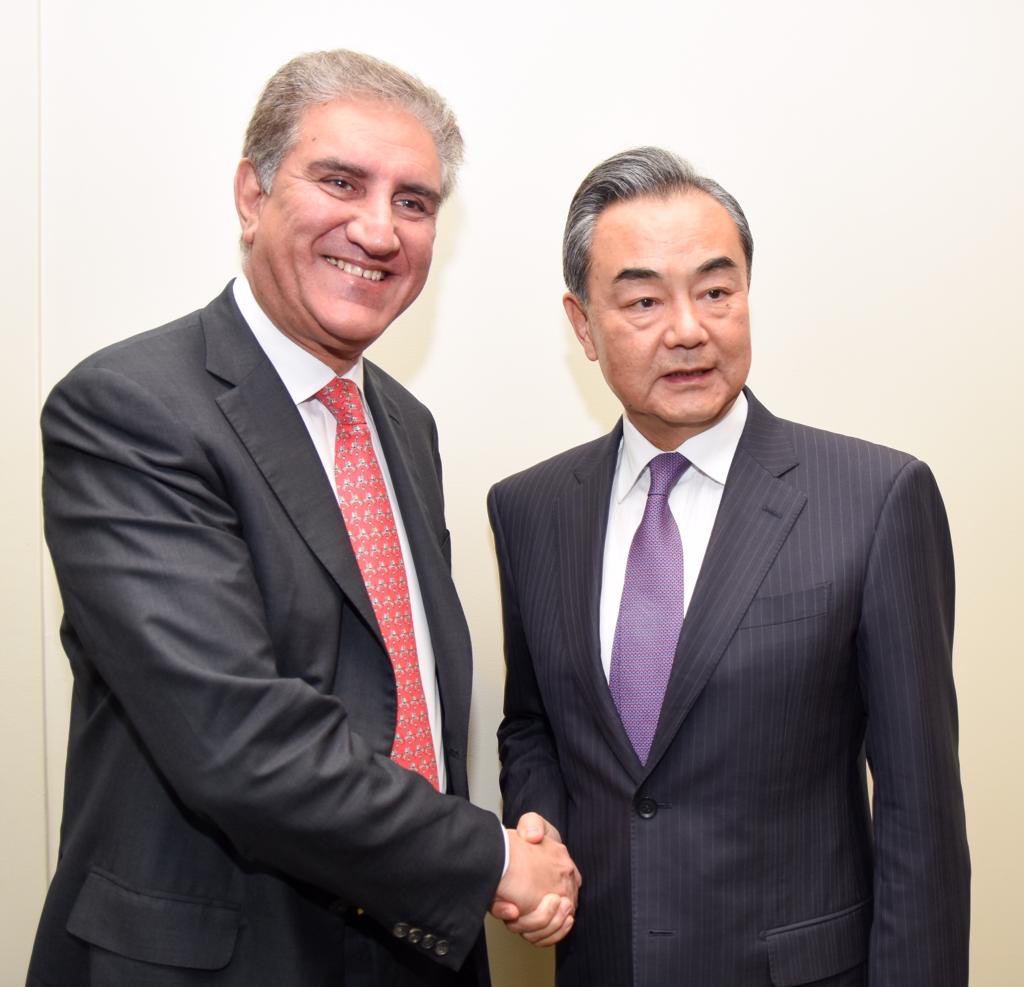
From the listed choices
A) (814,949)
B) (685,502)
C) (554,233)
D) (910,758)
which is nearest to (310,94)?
(554,233)

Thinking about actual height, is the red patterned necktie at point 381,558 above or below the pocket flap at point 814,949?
above

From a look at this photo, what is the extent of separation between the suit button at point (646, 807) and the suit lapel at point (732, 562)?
47 millimetres

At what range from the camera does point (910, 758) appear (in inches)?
59.2

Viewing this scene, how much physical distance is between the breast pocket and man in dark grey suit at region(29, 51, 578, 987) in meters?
0.47

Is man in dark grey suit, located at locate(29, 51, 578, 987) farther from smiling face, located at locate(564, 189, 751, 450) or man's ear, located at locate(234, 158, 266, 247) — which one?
smiling face, located at locate(564, 189, 751, 450)

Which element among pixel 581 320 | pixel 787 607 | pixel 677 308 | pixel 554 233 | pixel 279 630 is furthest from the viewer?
pixel 554 233

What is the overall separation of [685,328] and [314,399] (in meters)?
0.58

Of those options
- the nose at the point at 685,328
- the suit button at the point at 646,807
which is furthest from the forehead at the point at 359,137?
the suit button at the point at 646,807

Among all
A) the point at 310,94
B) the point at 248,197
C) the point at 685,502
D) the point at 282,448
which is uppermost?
the point at 310,94

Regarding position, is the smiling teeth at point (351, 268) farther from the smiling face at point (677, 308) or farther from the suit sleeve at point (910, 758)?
the suit sleeve at point (910, 758)

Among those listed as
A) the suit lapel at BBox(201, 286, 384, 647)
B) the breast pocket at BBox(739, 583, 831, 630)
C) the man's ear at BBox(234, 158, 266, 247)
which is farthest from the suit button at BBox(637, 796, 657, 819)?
the man's ear at BBox(234, 158, 266, 247)

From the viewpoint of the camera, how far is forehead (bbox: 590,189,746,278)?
1.64m

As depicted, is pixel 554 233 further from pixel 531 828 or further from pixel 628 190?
pixel 531 828

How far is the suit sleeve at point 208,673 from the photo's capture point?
1.30 meters
